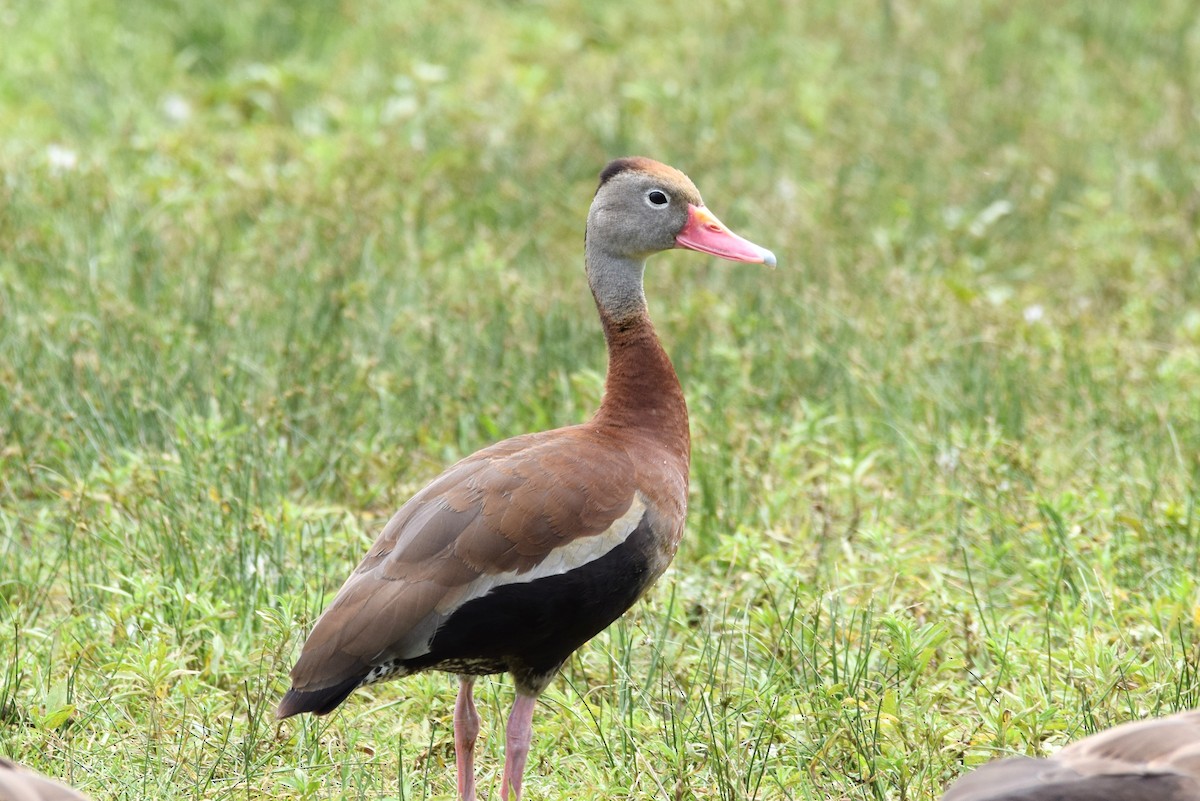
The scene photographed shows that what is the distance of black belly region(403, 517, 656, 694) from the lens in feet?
12.1

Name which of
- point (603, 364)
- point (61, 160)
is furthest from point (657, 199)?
point (61, 160)

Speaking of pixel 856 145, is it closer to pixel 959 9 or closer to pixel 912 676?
pixel 959 9

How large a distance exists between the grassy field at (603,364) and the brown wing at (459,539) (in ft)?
1.04

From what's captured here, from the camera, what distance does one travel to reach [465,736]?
12.9 feet

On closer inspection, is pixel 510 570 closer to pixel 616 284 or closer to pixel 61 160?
pixel 616 284

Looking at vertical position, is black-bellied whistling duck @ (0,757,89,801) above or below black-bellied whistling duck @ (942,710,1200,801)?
above

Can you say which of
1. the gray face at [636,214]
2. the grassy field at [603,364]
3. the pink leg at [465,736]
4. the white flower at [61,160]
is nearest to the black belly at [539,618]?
A: the pink leg at [465,736]

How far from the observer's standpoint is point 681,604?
472 cm

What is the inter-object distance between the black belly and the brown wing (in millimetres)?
54

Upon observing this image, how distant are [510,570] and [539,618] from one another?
0.13 meters

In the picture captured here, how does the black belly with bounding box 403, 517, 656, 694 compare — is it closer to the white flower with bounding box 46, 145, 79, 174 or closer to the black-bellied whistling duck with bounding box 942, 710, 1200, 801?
the black-bellied whistling duck with bounding box 942, 710, 1200, 801

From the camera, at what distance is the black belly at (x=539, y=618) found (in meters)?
3.70

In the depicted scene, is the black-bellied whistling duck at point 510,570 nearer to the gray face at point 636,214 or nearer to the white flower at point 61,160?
the gray face at point 636,214

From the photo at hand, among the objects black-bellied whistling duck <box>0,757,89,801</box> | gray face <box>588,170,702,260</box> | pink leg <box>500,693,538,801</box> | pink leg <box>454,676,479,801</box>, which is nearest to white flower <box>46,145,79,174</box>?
gray face <box>588,170,702,260</box>
